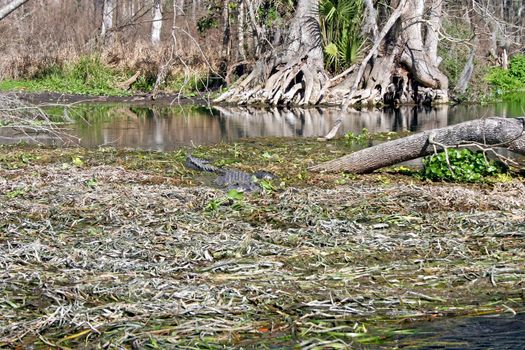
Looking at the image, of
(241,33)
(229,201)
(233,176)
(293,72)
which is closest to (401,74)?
(293,72)

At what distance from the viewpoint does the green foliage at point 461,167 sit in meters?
10.8

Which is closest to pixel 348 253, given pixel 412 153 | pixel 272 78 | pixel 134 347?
pixel 134 347

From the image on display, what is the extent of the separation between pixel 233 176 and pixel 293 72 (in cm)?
1731

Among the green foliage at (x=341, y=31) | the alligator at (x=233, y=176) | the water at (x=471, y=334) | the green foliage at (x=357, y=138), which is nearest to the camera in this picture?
the water at (x=471, y=334)

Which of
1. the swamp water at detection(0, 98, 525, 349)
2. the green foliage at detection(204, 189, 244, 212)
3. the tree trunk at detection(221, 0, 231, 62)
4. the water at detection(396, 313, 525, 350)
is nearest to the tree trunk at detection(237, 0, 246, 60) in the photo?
the tree trunk at detection(221, 0, 231, 62)

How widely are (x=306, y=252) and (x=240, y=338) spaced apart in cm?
193

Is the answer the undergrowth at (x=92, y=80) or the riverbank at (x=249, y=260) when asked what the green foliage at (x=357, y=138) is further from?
the undergrowth at (x=92, y=80)

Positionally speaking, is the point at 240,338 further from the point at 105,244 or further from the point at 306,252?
the point at 105,244

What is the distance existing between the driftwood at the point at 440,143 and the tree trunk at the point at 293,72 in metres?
16.3

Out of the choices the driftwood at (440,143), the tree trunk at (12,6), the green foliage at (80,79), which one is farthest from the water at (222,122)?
the tree trunk at (12,6)

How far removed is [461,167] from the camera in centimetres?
1088

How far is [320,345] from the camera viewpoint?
5371 mm

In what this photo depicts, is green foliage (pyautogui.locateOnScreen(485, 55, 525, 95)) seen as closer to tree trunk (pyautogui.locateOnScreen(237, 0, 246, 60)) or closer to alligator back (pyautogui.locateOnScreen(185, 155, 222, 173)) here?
tree trunk (pyautogui.locateOnScreen(237, 0, 246, 60))

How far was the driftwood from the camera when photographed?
10.9 m
